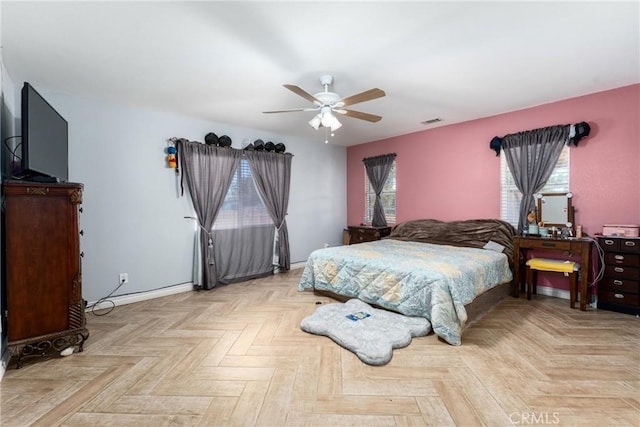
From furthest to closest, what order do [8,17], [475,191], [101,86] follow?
[475,191] → [101,86] → [8,17]

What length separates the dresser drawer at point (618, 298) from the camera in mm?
2949

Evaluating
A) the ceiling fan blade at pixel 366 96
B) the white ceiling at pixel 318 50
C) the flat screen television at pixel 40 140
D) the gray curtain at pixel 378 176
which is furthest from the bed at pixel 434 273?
the flat screen television at pixel 40 140

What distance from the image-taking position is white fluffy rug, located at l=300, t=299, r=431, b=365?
7.31 feet

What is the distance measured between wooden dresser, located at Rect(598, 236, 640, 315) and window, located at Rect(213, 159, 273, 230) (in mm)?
4405

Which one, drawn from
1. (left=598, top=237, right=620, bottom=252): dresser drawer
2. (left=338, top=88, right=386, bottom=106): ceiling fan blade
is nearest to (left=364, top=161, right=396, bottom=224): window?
(left=598, top=237, right=620, bottom=252): dresser drawer

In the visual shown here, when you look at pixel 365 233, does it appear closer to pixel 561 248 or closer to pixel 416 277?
pixel 416 277

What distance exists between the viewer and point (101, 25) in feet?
6.64

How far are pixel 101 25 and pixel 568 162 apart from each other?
192 inches

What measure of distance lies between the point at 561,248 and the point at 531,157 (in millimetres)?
1231

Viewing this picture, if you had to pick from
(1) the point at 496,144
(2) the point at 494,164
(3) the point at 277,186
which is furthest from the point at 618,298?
(3) the point at 277,186

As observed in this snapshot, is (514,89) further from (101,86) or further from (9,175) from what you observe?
(9,175)

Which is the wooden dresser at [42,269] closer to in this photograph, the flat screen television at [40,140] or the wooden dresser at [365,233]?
the flat screen television at [40,140]

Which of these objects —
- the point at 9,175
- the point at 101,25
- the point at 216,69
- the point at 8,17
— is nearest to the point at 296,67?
the point at 216,69

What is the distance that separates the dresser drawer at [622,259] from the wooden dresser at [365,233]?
295cm
